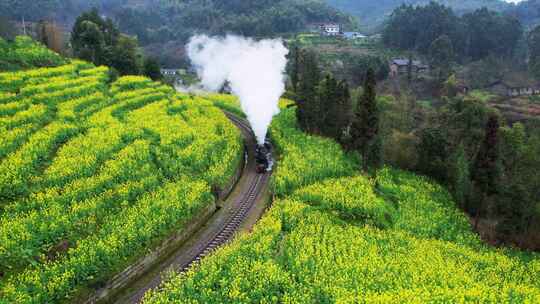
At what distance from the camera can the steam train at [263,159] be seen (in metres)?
36.6

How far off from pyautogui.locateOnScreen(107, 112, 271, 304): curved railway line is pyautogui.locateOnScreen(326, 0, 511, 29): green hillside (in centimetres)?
13094

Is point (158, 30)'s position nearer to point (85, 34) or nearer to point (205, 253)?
point (85, 34)

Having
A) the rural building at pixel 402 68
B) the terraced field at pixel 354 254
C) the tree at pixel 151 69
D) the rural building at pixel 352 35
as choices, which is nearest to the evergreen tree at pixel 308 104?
the terraced field at pixel 354 254

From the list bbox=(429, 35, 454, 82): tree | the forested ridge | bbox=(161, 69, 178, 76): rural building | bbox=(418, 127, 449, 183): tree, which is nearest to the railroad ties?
bbox=(418, 127, 449, 183): tree

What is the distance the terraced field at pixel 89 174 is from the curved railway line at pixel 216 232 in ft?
4.17

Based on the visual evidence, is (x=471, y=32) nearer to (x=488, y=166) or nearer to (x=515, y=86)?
(x=515, y=86)

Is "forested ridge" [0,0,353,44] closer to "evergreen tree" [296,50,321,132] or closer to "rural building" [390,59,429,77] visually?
"rural building" [390,59,429,77]

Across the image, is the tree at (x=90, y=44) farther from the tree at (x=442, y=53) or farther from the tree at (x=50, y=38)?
the tree at (x=442, y=53)

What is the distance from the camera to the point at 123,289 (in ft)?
Result: 72.9

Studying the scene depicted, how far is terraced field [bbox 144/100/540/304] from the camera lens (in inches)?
763

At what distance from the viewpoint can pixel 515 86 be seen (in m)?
67.9

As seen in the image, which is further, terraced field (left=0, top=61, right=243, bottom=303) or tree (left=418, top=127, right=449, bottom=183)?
tree (left=418, top=127, right=449, bottom=183)

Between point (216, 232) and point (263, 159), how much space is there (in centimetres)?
1122

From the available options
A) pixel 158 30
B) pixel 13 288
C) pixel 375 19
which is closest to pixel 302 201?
pixel 13 288
